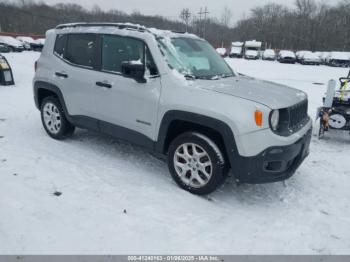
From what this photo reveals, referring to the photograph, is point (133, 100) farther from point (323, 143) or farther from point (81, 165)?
point (323, 143)

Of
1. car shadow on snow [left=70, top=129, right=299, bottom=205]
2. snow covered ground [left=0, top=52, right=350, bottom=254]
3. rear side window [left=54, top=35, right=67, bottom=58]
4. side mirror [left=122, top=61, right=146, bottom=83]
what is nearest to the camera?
snow covered ground [left=0, top=52, right=350, bottom=254]

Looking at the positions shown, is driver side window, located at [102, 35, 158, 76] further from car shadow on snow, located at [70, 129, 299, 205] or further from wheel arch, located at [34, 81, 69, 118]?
car shadow on snow, located at [70, 129, 299, 205]

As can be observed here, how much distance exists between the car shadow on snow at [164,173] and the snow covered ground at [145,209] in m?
0.01

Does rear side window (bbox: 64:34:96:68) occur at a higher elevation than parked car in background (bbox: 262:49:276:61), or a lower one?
lower

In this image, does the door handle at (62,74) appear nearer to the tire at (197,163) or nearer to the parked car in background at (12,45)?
the tire at (197,163)

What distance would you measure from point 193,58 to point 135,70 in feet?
2.95

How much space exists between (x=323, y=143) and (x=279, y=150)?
10.6ft

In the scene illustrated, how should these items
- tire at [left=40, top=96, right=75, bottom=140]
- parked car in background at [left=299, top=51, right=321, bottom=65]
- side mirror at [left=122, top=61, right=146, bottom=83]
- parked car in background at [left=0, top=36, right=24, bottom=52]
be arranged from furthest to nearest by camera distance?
1. parked car in background at [left=299, top=51, right=321, bottom=65]
2. parked car in background at [left=0, top=36, right=24, bottom=52]
3. tire at [left=40, top=96, right=75, bottom=140]
4. side mirror at [left=122, top=61, right=146, bottom=83]

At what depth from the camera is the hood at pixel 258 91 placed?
3.45 m

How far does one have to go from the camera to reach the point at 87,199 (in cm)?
361

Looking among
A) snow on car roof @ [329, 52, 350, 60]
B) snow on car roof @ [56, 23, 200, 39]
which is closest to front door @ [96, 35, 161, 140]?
snow on car roof @ [56, 23, 200, 39]

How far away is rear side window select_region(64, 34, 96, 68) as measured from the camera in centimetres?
467

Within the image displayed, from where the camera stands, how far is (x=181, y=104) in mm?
3652

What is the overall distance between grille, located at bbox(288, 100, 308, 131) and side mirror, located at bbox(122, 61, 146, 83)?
1.81 m
